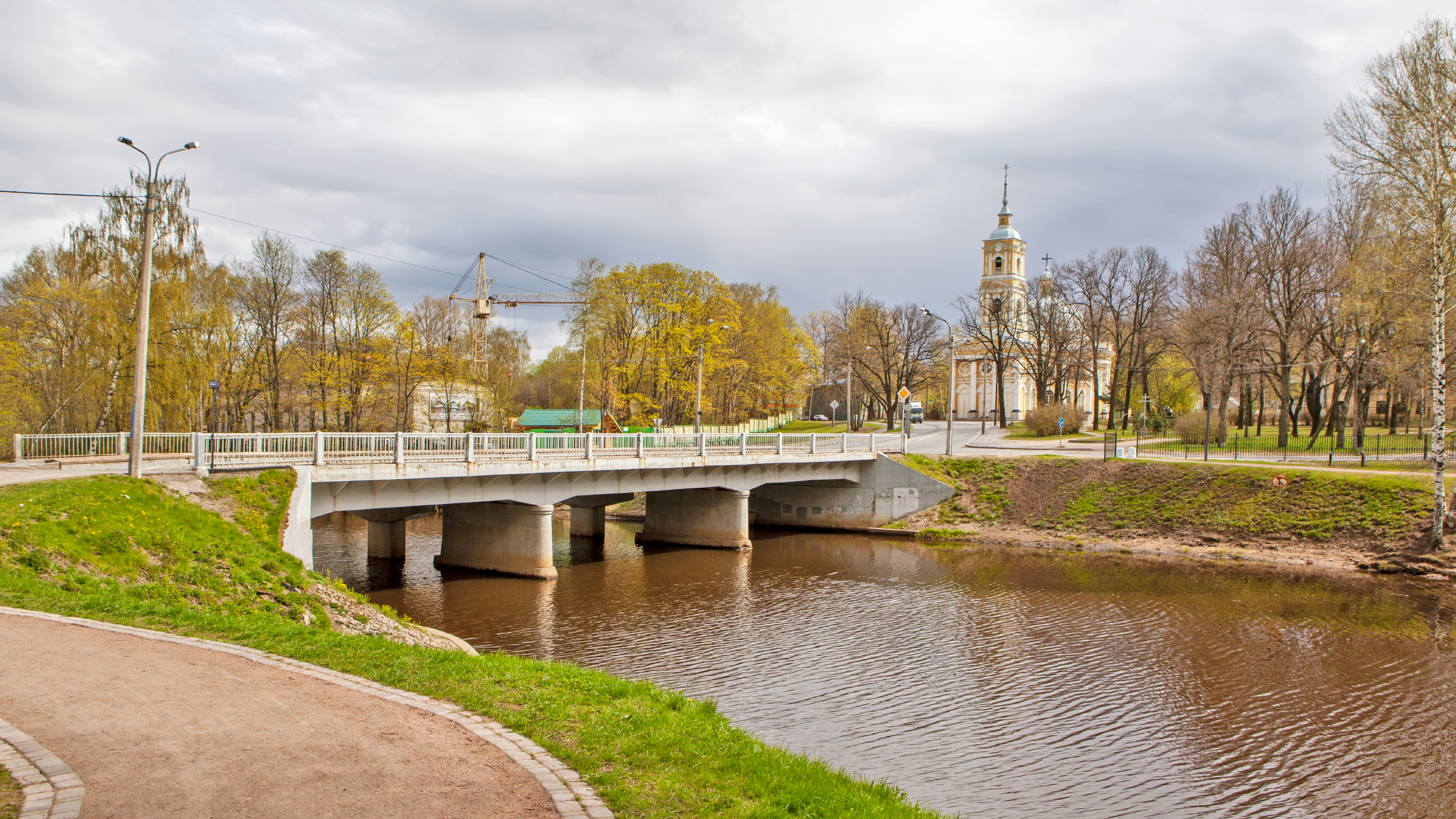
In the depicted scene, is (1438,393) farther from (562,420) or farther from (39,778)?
(562,420)

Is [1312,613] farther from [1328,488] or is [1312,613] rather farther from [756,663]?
[756,663]

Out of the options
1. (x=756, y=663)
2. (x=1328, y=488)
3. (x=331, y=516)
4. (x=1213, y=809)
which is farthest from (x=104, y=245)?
(x=1328, y=488)

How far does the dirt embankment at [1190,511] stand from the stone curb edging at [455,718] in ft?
95.0

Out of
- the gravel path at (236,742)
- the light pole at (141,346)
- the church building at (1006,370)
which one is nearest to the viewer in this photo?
the gravel path at (236,742)

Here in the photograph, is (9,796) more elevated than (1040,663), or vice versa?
(9,796)

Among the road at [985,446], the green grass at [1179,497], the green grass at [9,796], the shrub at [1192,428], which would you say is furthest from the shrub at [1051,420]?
the green grass at [9,796]

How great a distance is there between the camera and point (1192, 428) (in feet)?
154

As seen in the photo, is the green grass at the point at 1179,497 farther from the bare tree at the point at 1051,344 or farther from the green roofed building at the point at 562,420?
the bare tree at the point at 1051,344

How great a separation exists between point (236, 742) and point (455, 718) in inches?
68.1

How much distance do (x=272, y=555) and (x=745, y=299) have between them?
190 ft

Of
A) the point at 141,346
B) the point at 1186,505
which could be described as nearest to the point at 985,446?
the point at 1186,505

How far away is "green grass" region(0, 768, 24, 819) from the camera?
16.4ft

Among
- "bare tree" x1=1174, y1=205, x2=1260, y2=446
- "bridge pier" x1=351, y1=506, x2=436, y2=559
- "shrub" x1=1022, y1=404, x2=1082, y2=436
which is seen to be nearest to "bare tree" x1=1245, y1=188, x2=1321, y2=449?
"bare tree" x1=1174, y1=205, x2=1260, y2=446

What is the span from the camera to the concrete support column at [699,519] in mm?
33688
